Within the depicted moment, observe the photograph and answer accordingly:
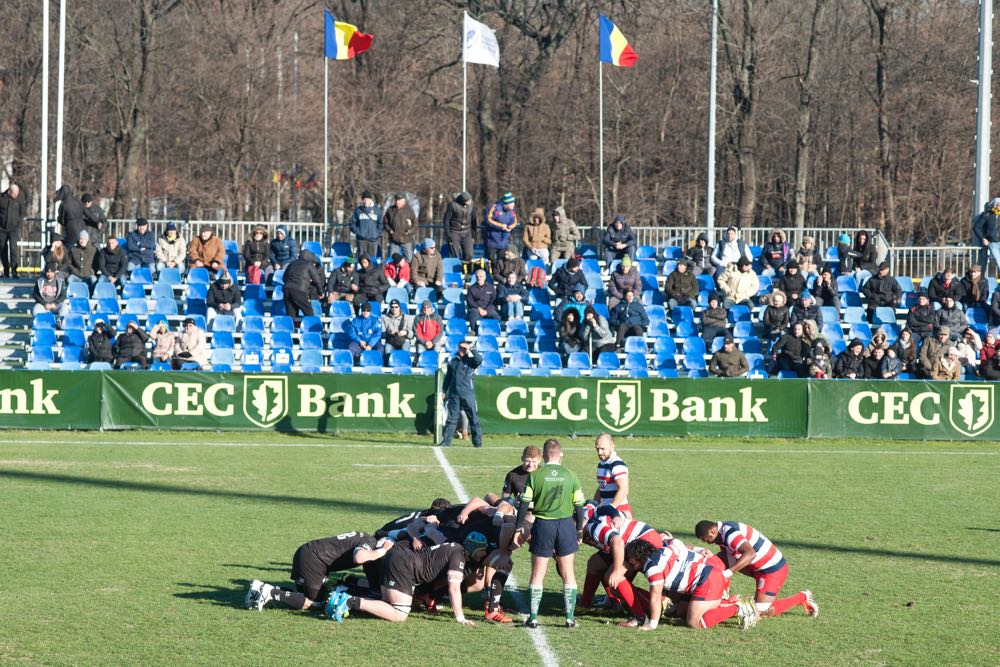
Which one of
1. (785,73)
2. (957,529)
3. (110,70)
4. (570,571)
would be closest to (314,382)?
(957,529)

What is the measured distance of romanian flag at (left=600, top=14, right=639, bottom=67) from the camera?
110 ft

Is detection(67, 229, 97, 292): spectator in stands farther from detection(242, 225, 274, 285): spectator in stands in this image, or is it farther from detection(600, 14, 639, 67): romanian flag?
detection(600, 14, 639, 67): romanian flag

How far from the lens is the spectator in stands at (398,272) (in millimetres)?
28172

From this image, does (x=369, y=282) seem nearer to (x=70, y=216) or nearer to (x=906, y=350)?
(x=70, y=216)

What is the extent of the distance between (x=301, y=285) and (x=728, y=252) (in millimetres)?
9324

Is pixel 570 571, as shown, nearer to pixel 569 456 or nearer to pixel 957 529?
pixel 957 529

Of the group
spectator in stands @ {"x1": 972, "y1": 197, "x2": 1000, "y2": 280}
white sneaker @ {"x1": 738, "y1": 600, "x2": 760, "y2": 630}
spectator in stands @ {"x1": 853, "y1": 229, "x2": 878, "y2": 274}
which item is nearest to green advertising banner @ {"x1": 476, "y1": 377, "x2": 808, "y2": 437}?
spectator in stands @ {"x1": 853, "y1": 229, "x2": 878, "y2": 274}

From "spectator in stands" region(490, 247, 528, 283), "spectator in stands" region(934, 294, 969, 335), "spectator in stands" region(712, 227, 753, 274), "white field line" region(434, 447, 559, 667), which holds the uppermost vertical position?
"spectator in stands" region(712, 227, 753, 274)

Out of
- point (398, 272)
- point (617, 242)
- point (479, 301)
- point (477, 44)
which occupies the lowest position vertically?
point (479, 301)

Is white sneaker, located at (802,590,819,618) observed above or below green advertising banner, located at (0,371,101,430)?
below

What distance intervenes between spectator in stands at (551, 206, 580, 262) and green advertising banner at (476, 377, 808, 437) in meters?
6.51

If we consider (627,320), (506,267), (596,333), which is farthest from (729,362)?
(506,267)

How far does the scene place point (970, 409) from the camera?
80.0 feet

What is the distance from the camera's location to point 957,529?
15.7 metres
